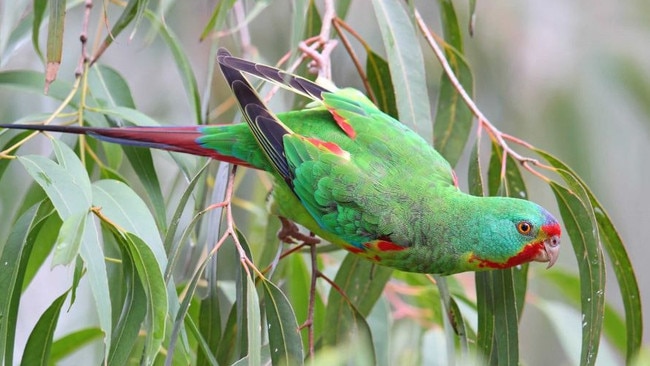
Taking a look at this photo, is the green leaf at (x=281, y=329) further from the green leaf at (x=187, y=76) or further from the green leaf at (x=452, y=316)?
the green leaf at (x=187, y=76)

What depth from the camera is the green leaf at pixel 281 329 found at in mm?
1438

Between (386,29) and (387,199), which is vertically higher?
(386,29)

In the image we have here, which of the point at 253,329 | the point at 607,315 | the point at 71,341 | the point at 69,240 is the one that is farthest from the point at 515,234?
the point at 71,341

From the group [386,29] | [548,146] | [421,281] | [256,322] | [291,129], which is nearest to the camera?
[256,322]

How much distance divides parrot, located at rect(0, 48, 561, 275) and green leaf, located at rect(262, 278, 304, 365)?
0.77 feet

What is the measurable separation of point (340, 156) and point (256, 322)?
468 mm

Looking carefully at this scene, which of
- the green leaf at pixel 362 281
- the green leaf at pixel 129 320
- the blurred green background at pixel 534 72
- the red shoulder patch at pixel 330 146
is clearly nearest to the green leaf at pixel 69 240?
the green leaf at pixel 129 320

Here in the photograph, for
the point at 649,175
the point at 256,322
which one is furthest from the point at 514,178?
the point at 649,175

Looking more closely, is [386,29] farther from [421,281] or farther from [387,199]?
[421,281]

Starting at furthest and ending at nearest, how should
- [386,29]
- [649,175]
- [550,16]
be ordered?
[649,175] < [550,16] < [386,29]

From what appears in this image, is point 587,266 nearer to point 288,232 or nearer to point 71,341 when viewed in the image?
point 288,232

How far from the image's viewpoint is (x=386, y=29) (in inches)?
74.4

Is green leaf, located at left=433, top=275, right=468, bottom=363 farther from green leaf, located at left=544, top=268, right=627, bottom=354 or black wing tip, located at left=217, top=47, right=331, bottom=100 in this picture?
green leaf, located at left=544, top=268, right=627, bottom=354

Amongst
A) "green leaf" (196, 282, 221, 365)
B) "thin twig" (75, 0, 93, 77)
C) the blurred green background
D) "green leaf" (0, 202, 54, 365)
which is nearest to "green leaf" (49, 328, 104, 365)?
"green leaf" (196, 282, 221, 365)
